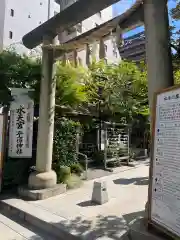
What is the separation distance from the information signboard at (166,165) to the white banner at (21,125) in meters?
4.09

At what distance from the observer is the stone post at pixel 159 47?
3850 millimetres

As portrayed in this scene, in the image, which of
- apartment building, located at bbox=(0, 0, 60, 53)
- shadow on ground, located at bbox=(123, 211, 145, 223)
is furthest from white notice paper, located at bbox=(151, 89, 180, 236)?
apartment building, located at bbox=(0, 0, 60, 53)

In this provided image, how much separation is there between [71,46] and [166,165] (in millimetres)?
4139

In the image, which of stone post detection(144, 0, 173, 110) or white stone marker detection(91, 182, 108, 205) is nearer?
stone post detection(144, 0, 173, 110)

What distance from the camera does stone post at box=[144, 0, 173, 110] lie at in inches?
152

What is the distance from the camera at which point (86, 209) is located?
17.8 ft

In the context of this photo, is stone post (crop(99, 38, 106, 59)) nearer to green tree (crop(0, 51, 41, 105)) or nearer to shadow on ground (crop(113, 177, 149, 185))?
green tree (crop(0, 51, 41, 105))

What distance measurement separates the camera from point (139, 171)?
10289 millimetres

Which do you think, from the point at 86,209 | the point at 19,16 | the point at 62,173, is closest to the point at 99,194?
the point at 86,209

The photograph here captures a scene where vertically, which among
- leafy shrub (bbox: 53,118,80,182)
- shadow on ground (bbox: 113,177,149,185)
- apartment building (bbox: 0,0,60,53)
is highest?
apartment building (bbox: 0,0,60,53)

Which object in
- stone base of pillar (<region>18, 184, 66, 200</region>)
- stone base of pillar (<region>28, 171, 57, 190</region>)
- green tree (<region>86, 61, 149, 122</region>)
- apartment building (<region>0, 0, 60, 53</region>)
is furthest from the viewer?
apartment building (<region>0, 0, 60, 53</region>)

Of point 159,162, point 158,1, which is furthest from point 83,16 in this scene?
point 159,162

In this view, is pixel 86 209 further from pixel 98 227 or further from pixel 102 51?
pixel 102 51

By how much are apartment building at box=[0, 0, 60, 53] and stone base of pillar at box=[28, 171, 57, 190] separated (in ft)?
47.4
